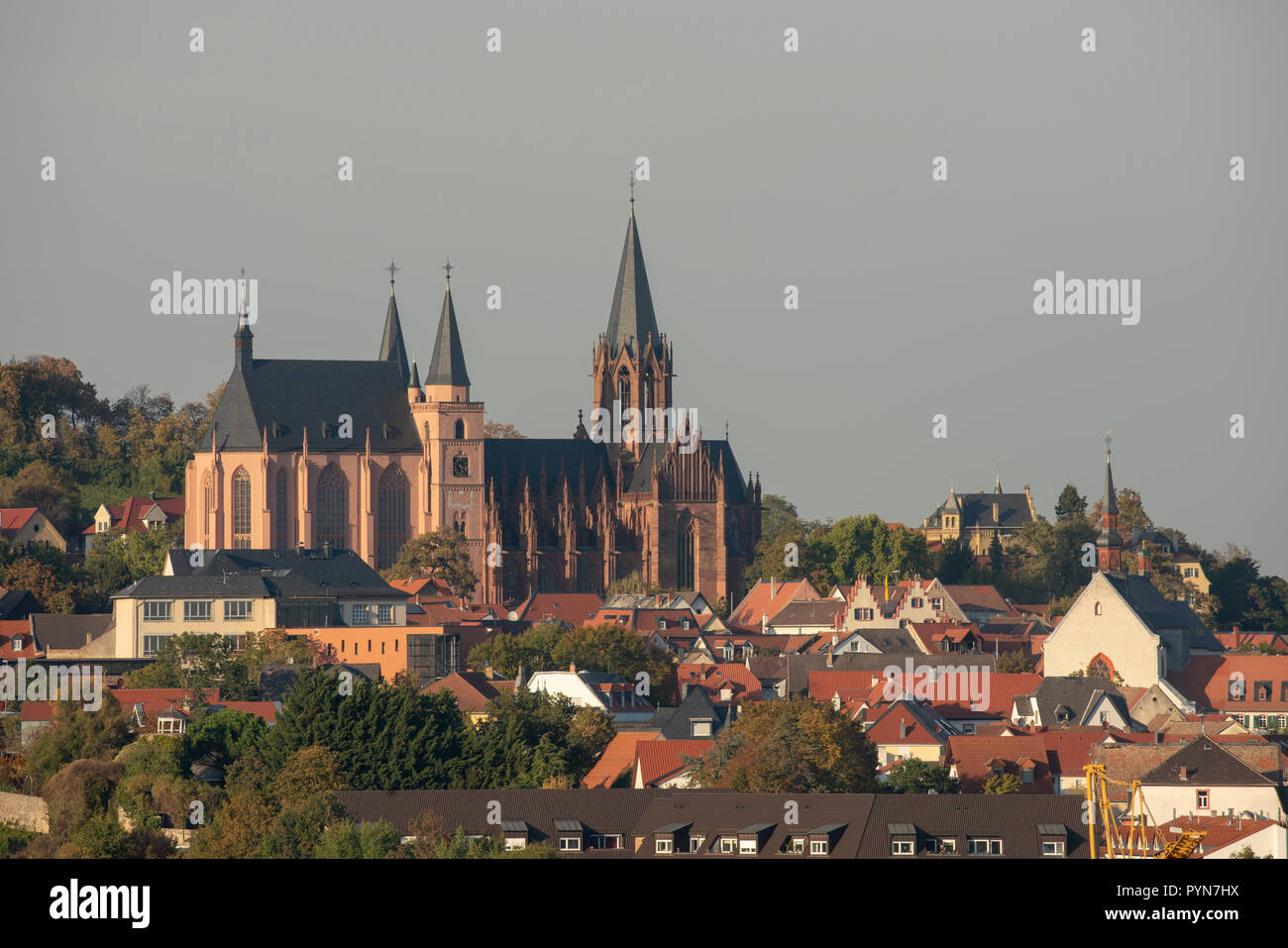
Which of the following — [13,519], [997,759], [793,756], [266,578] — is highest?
[13,519]

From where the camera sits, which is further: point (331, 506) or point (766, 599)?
point (331, 506)

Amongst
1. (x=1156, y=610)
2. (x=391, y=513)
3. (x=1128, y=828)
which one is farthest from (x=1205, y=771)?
(x=391, y=513)

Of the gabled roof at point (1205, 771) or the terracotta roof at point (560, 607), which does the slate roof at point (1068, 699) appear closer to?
the gabled roof at point (1205, 771)

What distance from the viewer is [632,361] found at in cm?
15150

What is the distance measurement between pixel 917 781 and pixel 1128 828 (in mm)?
8723

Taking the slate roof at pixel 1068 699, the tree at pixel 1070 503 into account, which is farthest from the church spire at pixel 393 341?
the slate roof at pixel 1068 699

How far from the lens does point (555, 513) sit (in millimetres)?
147000

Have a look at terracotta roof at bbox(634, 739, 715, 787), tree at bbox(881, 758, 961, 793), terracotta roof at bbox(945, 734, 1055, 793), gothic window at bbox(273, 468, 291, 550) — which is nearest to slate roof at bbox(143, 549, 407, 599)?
gothic window at bbox(273, 468, 291, 550)

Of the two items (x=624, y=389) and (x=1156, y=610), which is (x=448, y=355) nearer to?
(x=624, y=389)

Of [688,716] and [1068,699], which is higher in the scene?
[688,716]

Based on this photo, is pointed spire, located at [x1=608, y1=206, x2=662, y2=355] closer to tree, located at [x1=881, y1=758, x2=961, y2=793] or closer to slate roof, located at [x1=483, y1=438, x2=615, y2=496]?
slate roof, located at [x1=483, y1=438, x2=615, y2=496]

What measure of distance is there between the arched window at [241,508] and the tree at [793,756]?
74030 mm

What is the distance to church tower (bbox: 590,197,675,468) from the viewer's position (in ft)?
497

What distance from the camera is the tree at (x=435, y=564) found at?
134 meters
